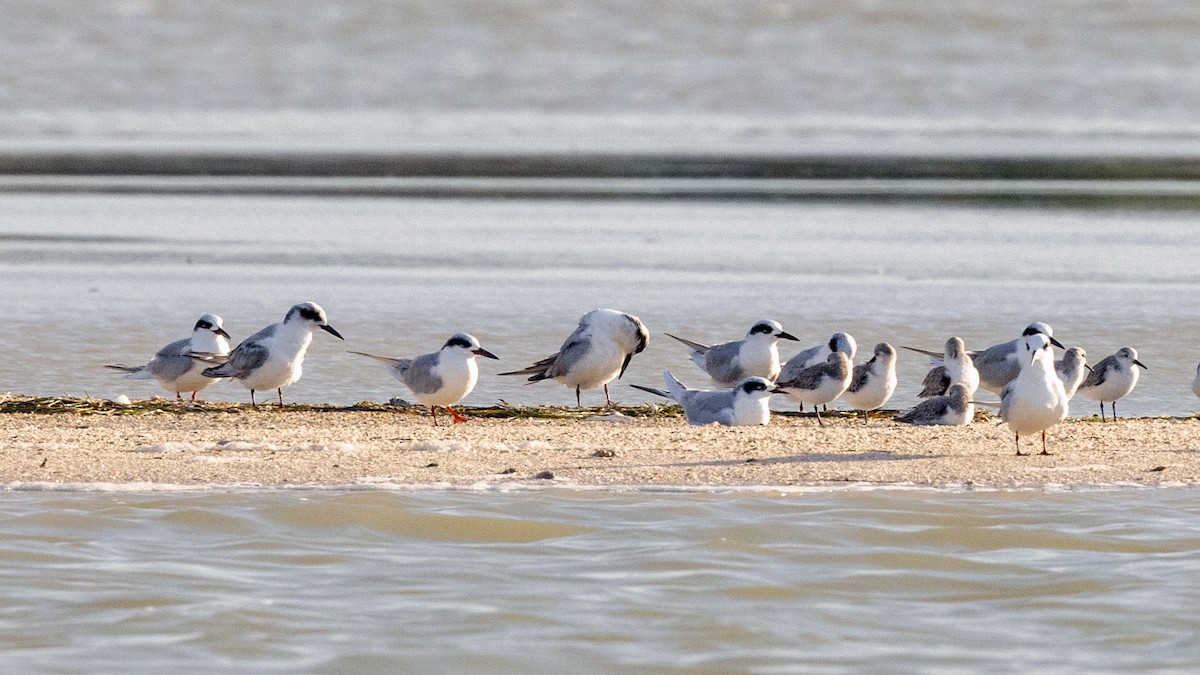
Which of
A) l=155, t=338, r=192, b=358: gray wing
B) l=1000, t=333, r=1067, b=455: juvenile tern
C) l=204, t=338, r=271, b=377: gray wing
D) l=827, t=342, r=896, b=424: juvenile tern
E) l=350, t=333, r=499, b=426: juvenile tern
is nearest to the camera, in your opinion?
l=1000, t=333, r=1067, b=455: juvenile tern

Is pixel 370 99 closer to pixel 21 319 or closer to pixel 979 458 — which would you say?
pixel 21 319

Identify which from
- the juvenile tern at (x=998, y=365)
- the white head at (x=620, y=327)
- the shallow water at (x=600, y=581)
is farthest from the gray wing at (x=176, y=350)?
the juvenile tern at (x=998, y=365)

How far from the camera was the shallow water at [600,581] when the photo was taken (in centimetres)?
A: 665

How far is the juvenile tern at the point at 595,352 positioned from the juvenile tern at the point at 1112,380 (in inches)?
107

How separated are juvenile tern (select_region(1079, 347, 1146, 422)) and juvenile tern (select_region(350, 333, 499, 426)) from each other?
366cm

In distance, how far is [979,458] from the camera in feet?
31.7

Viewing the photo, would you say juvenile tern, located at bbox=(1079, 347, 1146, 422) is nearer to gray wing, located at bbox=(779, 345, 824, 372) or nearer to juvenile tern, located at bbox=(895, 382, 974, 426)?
juvenile tern, located at bbox=(895, 382, 974, 426)

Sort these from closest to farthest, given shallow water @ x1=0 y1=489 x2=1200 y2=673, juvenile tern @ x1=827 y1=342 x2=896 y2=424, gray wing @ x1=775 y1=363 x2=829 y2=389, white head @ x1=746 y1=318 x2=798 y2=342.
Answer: shallow water @ x1=0 y1=489 x2=1200 y2=673 < gray wing @ x1=775 y1=363 x2=829 y2=389 < juvenile tern @ x1=827 y1=342 x2=896 y2=424 < white head @ x1=746 y1=318 x2=798 y2=342

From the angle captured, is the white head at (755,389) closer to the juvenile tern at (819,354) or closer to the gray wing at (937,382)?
the juvenile tern at (819,354)

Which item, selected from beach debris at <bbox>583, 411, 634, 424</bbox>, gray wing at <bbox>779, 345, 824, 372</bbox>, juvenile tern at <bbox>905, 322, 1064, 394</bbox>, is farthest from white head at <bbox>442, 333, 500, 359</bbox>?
juvenile tern at <bbox>905, 322, 1064, 394</bbox>

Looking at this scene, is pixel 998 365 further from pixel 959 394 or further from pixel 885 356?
pixel 959 394

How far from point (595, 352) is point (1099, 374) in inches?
119

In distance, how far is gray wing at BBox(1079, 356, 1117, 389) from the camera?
38.9ft

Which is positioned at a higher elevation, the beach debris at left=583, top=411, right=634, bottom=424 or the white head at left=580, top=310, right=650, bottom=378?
the white head at left=580, top=310, right=650, bottom=378
